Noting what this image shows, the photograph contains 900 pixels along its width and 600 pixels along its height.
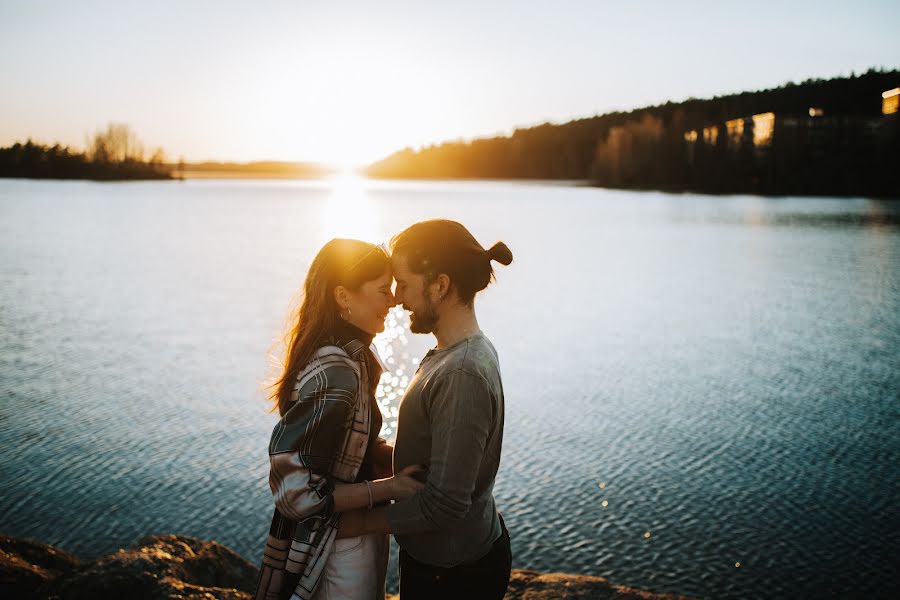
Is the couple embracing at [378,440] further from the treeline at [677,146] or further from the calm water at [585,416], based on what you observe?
the treeline at [677,146]

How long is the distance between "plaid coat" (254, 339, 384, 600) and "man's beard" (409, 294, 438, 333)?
240 mm

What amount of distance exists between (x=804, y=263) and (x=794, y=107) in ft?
381

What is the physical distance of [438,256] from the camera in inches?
100

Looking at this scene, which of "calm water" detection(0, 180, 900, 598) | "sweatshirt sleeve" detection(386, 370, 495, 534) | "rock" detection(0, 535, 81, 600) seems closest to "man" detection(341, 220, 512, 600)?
"sweatshirt sleeve" detection(386, 370, 495, 534)

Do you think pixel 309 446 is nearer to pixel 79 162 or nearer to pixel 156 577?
pixel 156 577

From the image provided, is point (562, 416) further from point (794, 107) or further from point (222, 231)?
point (794, 107)

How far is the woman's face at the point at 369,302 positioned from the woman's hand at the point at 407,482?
0.56m

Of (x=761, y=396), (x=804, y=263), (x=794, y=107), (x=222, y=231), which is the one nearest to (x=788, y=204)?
(x=804, y=263)

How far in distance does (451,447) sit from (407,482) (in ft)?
0.88

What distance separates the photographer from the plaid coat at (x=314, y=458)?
99.1 inches

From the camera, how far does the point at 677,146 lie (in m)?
111

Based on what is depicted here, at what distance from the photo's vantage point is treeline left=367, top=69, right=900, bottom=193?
96.1 meters

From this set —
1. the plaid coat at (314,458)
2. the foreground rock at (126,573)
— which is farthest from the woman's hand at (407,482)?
the foreground rock at (126,573)

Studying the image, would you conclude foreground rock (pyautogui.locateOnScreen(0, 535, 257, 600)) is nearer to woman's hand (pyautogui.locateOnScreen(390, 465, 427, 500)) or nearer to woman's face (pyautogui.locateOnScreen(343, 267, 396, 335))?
woman's hand (pyautogui.locateOnScreen(390, 465, 427, 500))
